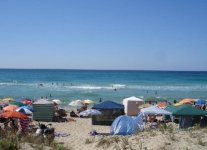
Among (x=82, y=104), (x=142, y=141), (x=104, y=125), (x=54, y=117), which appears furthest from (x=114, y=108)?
(x=142, y=141)

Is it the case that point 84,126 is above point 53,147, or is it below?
below

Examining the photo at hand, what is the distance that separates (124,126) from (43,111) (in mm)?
7978

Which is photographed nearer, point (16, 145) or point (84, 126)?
point (16, 145)

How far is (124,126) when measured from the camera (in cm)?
1647

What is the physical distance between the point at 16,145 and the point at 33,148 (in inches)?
20.4

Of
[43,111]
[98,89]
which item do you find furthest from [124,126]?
[98,89]

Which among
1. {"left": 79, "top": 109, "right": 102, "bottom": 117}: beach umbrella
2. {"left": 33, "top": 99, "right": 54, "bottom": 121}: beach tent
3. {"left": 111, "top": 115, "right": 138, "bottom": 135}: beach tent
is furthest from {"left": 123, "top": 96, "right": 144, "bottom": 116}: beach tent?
{"left": 111, "top": 115, "right": 138, "bottom": 135}: beach tent

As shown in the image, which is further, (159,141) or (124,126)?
(124,126)

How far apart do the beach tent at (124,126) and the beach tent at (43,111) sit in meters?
7.15

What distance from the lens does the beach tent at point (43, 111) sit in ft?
74.2

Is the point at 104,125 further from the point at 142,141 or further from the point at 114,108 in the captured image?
the point at 142,141

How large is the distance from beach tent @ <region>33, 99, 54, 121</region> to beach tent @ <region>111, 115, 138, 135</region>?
7.15 metres

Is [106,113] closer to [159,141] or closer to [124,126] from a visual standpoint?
[124,126]

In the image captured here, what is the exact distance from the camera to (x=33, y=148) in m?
7.89
